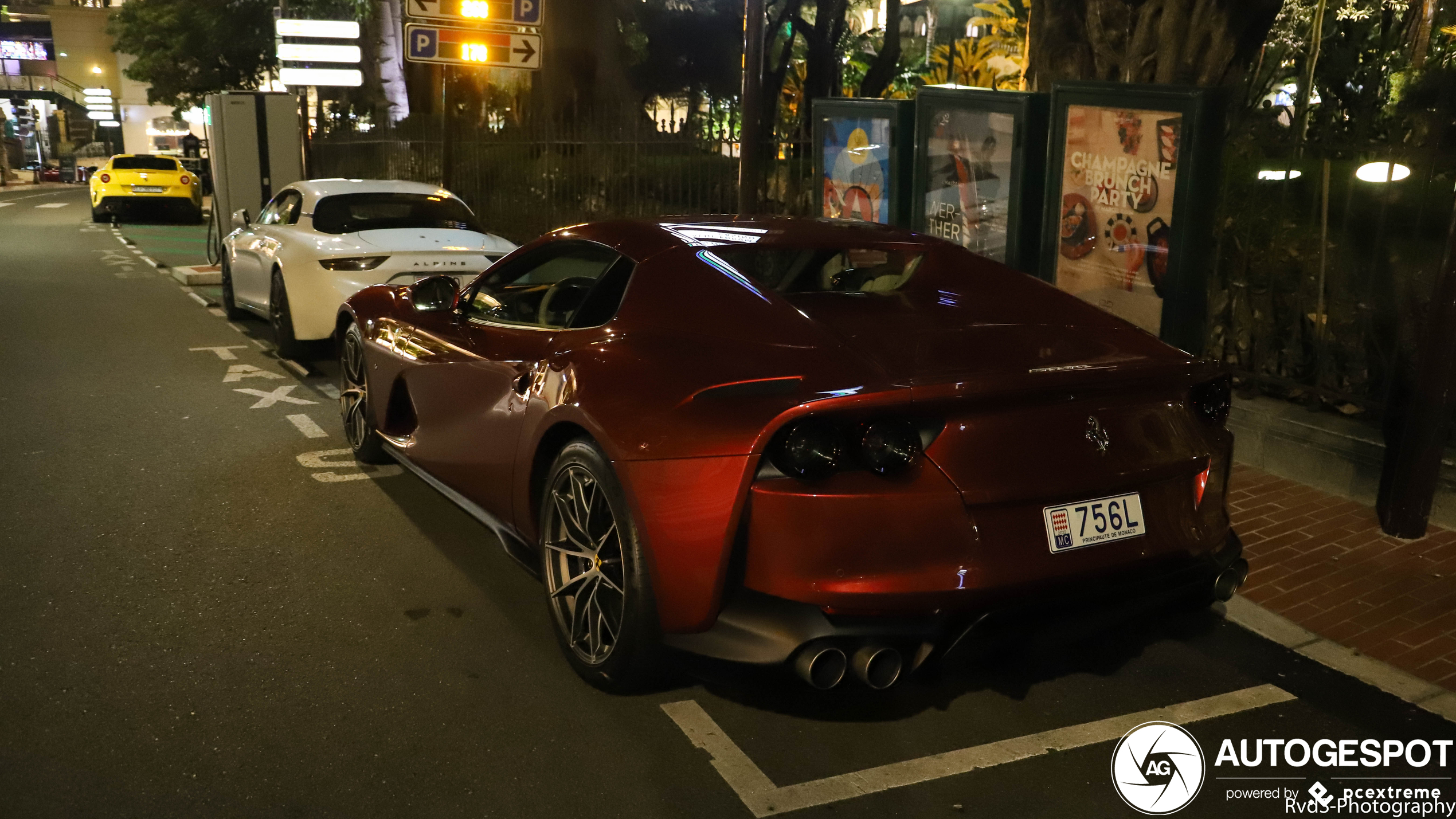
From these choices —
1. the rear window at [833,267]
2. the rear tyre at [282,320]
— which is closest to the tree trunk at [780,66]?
the rear tyre at [282,320]

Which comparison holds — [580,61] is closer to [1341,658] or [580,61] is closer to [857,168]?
[857,168]

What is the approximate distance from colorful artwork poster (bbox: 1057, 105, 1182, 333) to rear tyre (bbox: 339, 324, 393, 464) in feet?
13.2

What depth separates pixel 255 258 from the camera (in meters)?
10.5

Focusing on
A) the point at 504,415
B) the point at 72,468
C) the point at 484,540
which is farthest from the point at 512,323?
the point at 72,468

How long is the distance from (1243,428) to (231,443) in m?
5.63

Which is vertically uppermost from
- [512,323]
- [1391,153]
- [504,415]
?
[1391,153]

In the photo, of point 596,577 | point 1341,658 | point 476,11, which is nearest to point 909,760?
point 596,577

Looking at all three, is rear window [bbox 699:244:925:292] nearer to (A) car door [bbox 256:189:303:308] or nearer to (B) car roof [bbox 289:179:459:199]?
(B) car roof [bbox 289:179:459:199]

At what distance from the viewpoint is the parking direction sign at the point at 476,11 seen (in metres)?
14.2

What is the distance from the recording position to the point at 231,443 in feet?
23.4

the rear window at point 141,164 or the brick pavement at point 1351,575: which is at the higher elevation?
the rear window at point 141,164

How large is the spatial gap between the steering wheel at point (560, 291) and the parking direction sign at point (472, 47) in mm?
9999

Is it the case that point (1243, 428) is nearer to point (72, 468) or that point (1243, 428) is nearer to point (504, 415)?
point (504, 415)

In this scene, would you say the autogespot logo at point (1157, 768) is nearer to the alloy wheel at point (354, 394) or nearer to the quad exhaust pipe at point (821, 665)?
the quad exhaust pipe at point (821, 665)
